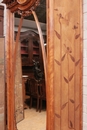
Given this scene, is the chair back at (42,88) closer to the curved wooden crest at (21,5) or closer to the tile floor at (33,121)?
the tile floor at (33,121)

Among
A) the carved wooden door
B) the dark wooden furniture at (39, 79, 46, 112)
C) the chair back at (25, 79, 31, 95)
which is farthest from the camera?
the carved wooden door

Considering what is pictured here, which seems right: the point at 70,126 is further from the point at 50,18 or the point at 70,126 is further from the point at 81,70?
the point at 50,18

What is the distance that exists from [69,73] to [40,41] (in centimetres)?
38

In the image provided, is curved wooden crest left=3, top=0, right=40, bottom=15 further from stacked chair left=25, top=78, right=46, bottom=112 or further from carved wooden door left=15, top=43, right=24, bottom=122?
stacked chair left=25, top=78, right=46, bottom=112

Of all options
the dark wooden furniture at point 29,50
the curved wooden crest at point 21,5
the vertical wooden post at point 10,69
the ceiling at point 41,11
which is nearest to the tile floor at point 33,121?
the vertical wooden post at point 10,69

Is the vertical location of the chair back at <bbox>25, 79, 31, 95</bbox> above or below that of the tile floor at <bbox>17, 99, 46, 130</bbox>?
above

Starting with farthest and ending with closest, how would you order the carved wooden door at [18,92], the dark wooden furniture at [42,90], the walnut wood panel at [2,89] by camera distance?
1. the walnut wood panel at [2,89]
2. the carved wooden door at [18,92]
3. the dark wooden furniture at [42,90]

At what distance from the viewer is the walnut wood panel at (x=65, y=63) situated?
51.9 inches

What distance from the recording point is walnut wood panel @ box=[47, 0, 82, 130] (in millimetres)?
1318

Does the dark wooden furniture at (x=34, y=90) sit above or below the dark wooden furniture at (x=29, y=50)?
below

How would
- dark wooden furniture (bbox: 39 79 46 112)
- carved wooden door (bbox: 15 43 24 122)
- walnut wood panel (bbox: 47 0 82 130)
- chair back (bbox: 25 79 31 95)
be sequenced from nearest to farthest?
walnut wood panel (bbox: 47 0 82 130) < dark wooden furniture (bbox: 39 79 46 112) < chair back (bbox: 25 79 31 95) < carved wooden door (bbox: 15 43 24 122)

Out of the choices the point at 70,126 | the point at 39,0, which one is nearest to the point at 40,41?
the point at 39,0

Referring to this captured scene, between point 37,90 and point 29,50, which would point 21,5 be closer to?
point 29,50

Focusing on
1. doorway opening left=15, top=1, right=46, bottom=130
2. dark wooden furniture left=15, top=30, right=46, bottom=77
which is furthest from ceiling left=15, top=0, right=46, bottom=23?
dark wooden furniture left=15, top=30, right=46, bottom=77
